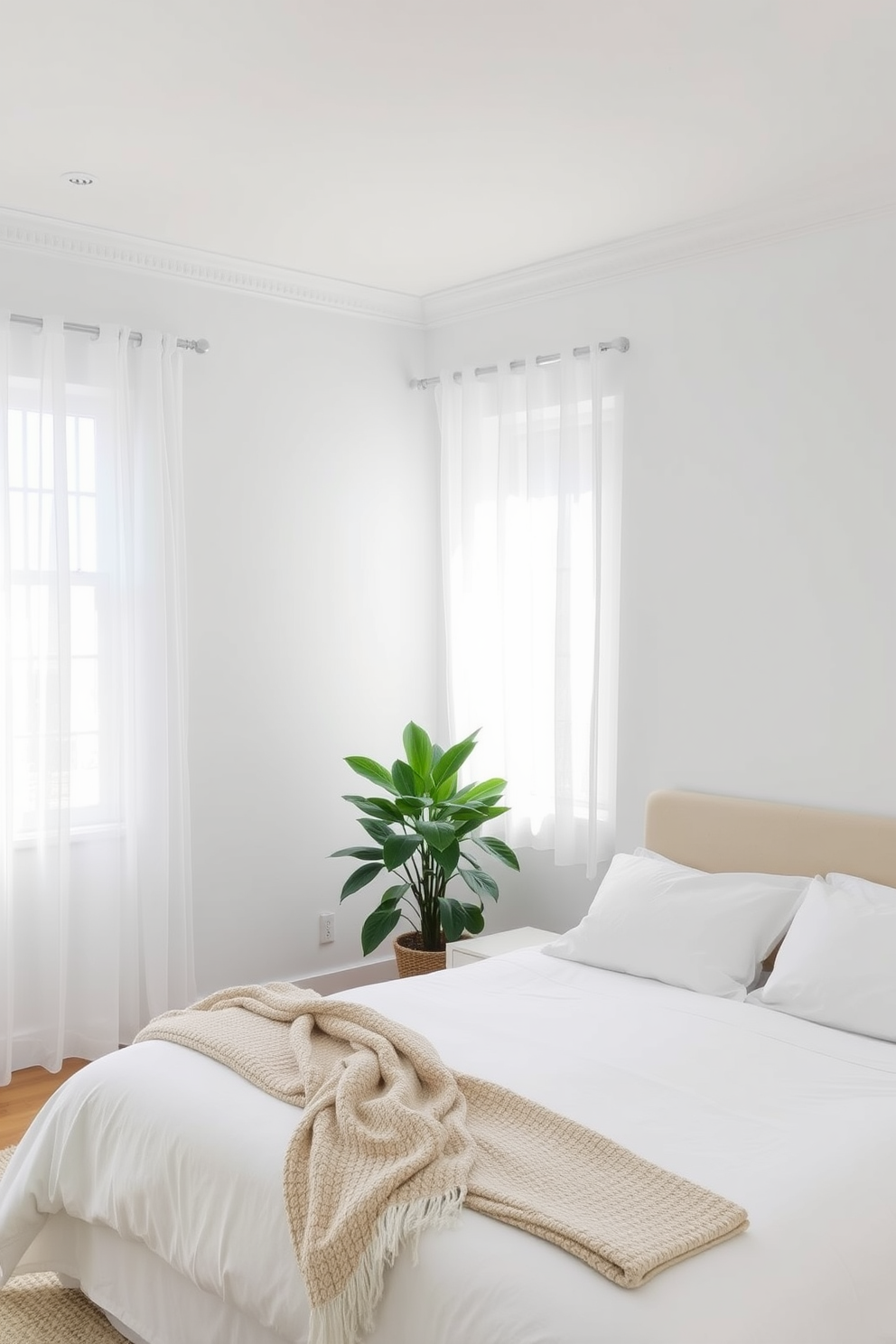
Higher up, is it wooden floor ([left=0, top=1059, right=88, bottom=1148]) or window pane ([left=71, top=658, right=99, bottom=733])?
window pane ([left=71, top=658, right=99, bottom=733])

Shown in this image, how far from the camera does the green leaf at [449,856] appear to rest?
4.06 meters

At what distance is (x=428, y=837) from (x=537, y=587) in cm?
101

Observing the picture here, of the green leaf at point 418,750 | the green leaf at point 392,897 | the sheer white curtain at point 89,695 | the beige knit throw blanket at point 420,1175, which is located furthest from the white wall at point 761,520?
the beige knit throw blanket at point 420,1175

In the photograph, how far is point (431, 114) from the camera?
292cm

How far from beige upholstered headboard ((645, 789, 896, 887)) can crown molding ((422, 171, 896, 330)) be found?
174 centimetres

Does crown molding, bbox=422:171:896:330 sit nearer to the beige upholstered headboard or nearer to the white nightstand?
the beige upholstered headboard

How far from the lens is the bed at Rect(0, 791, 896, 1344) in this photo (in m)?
1.81

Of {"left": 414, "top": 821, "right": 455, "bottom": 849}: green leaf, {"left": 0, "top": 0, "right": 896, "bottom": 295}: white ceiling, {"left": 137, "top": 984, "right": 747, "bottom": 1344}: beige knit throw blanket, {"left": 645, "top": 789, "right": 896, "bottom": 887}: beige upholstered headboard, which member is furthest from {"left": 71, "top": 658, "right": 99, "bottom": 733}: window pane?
{"left": 645, "top": 789, "right": 896, "bottom": 887}: beige upholstered headboard

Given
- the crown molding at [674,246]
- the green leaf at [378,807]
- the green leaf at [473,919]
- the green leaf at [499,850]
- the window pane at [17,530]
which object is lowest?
the green leaf at [473,919]

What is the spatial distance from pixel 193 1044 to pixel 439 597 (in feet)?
8.48

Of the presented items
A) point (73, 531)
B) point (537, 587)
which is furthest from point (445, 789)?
point (73, 531)

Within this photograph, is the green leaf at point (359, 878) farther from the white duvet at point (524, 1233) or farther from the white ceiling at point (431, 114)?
the white ceiling at point (431, 114)

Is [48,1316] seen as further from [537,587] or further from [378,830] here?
[537,587]

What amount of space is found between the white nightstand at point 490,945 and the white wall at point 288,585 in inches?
29.5
